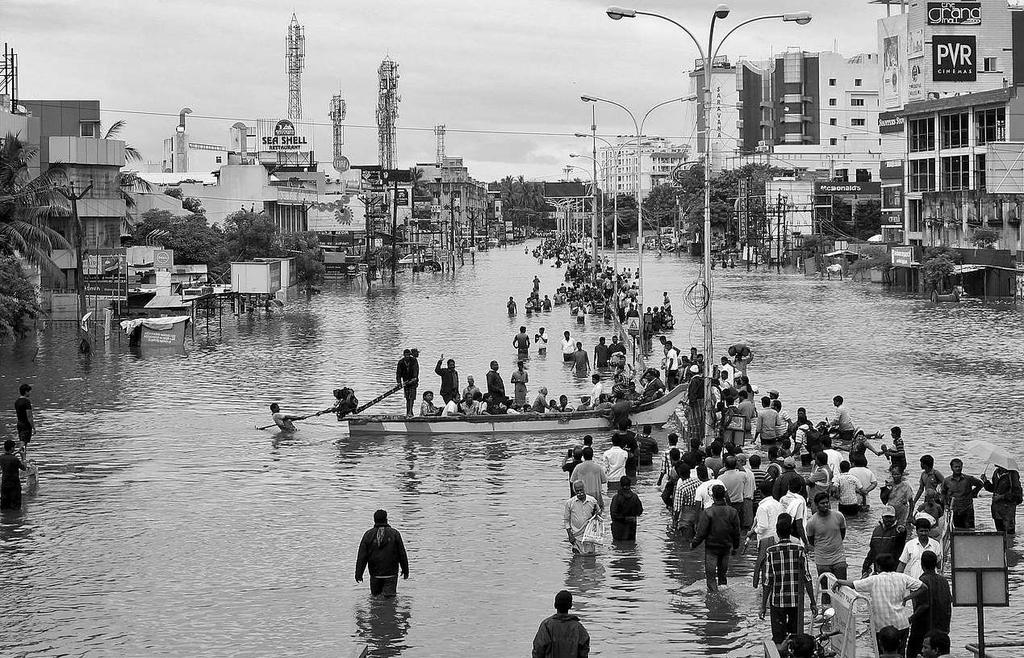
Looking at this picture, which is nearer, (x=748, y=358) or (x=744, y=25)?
(x=744, y=25)

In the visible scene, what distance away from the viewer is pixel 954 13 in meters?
114

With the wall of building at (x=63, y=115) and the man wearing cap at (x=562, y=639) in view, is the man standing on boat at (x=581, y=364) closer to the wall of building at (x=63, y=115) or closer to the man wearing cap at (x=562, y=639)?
the man wearing cap at (x=562, y=639)

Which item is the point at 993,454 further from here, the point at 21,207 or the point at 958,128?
the point at 958,128

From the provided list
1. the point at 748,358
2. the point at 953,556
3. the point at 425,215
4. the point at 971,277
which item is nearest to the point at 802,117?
the point at 425,215

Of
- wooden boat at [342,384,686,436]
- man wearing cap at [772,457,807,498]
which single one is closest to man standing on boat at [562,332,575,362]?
wooden boat at [342,384,686,436]

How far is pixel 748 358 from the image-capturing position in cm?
3481

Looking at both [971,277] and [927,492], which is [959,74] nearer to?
[971,277]

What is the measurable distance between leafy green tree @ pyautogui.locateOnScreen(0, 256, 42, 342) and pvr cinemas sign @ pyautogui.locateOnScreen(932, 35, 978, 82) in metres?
87.3

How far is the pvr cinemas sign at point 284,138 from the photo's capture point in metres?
Result: 157

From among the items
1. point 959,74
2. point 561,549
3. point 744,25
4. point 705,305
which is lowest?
point 561,549

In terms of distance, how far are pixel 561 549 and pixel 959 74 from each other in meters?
108

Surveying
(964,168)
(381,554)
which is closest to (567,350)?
(381,554)

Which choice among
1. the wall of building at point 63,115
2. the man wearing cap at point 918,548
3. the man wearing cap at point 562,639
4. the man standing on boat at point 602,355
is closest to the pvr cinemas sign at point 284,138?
the wall of building at point 63,115

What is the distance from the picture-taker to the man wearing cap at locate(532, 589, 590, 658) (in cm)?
1088
